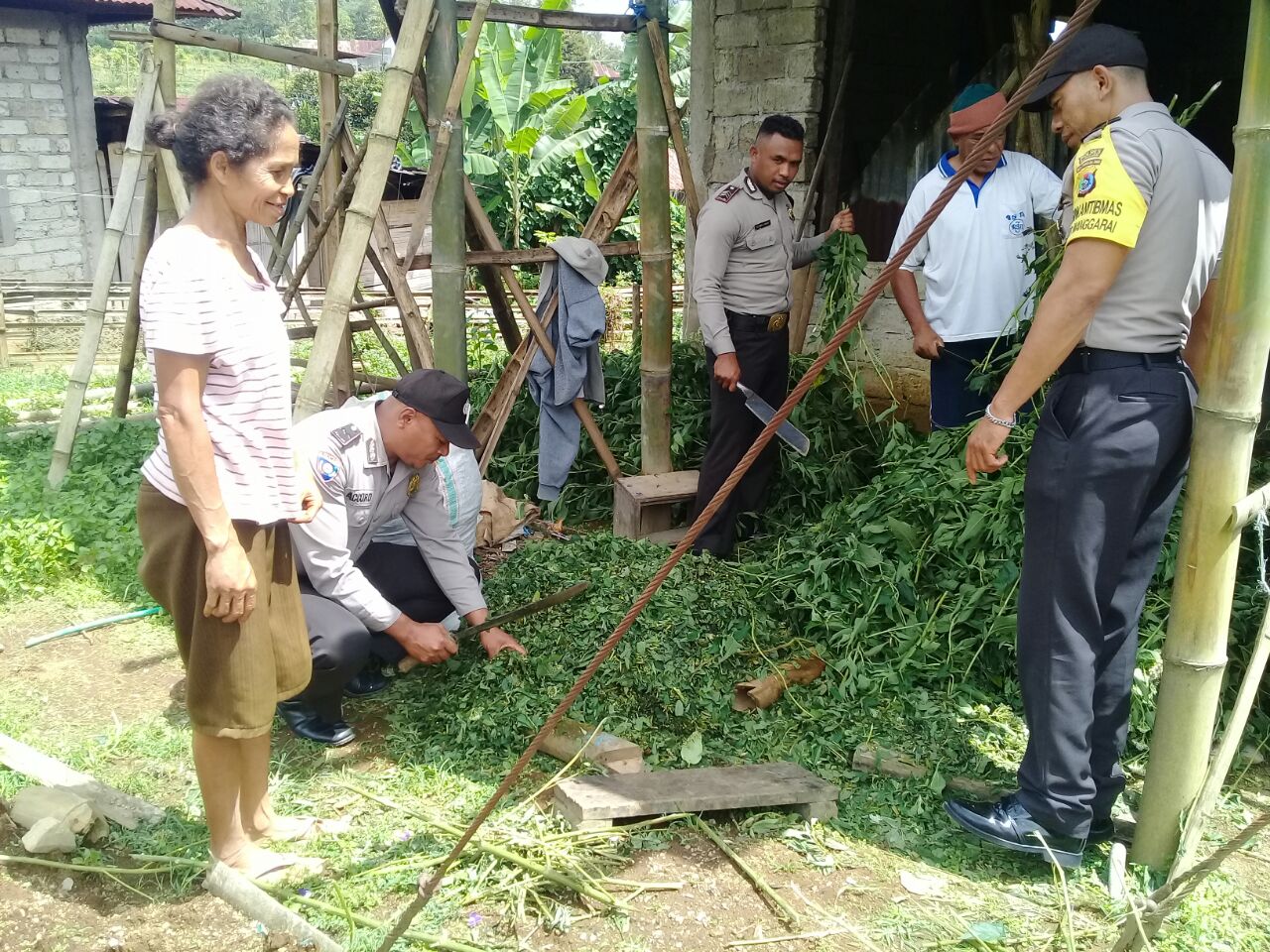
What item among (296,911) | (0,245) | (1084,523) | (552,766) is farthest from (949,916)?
(0,245)

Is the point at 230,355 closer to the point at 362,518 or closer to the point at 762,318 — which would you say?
the point at 362,518

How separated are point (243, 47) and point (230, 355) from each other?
3.83 meters

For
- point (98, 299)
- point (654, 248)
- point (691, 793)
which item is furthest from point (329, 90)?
point (691, 793)

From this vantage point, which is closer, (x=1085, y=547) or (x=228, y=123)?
(x=228, y=123)

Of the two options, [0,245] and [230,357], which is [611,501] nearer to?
[230,357]

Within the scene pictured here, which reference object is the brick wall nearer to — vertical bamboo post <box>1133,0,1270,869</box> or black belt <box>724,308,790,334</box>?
black belt <box>724,308,790,334</box>

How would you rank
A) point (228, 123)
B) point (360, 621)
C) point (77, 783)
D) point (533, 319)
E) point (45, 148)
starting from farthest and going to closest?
1. point (45, 148)
2. point (533, 319)
3. point (360, 621)
4. point (77, 783)
5. point (228, 123)

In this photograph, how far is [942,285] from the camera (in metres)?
4.88

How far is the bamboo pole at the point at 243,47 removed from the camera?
5.43 meters

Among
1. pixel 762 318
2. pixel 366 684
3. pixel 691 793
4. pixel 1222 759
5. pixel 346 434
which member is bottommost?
pixel 366 684

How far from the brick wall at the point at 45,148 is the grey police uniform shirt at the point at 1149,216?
1451cm

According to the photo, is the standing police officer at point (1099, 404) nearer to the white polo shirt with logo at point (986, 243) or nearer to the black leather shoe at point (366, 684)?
the white polo shirt with logo at point (986, 243)

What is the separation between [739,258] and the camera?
5273mm

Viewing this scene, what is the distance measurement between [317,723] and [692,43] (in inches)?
196
